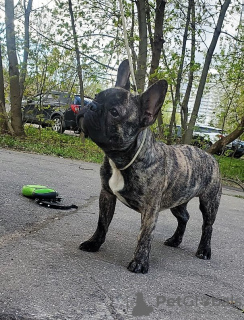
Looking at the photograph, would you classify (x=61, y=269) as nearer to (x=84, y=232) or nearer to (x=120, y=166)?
(x=120, y=166)

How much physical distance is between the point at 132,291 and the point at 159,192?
2.72 feet

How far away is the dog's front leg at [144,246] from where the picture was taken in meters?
2.97

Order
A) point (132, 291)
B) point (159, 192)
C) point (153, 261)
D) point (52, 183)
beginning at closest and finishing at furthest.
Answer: point (132, 291) → point (159, 192) → point (153, 261) → point (52, 183)

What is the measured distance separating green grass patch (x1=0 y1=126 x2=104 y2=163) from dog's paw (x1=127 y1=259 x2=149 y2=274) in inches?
300

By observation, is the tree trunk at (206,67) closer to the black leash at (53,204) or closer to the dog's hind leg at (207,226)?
the black leash at (53,204)

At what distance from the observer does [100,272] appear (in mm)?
2816

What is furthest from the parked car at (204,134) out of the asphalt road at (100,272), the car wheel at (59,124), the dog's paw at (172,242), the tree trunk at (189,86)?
the dog's paw at (172,242)

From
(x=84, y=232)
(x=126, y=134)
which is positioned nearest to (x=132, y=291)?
(x=126, y=134)

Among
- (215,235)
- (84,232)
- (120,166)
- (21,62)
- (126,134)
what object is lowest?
(215,235)

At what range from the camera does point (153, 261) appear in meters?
3.38

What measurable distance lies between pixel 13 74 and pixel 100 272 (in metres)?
10.1

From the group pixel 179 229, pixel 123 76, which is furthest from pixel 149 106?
pixel 179 229

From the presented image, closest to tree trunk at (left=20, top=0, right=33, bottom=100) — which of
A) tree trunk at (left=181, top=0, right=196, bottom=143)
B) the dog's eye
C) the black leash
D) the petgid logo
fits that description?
tree trunk at (left=181, top=0, right=196, bottom=143)

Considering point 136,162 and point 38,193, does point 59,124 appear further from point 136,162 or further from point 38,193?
point 136,162
